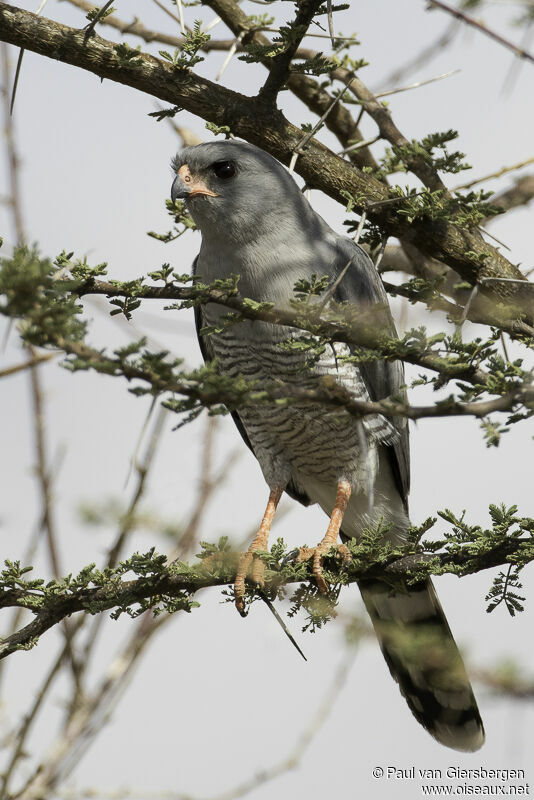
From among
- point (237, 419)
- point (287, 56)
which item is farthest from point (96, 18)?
point (237, 419)

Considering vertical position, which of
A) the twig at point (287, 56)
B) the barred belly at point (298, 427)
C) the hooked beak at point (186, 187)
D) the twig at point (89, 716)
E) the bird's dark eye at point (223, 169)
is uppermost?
the bird's dark eye at point (223, 169)

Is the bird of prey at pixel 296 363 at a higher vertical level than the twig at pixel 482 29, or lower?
higher

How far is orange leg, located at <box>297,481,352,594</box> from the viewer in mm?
3176

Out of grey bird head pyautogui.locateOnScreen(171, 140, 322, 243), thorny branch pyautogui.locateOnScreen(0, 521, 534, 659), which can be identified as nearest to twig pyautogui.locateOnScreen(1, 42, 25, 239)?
grey bird head pyautogui.locateOnScreen(171, 140, 322, 243)

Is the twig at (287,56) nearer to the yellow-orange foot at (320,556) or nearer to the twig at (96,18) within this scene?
the twig at (96,18)

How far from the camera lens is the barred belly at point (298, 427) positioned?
378cm

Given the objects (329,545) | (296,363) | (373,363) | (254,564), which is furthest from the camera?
(373,363)

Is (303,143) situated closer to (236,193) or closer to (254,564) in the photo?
(236,193)

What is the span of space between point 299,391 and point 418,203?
59.9 inches

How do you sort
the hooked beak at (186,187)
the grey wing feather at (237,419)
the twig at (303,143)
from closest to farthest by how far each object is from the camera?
1. the twig at (303,143)
2. the hooked beak at (186,187)
3. the grey wing feather at (237,419)

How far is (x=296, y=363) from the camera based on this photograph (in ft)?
12.2

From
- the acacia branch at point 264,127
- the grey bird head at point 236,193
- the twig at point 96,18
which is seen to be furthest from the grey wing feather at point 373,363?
the twig at point 96,18

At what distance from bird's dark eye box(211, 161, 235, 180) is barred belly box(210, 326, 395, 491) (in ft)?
2.36

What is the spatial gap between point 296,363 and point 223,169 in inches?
38.3
